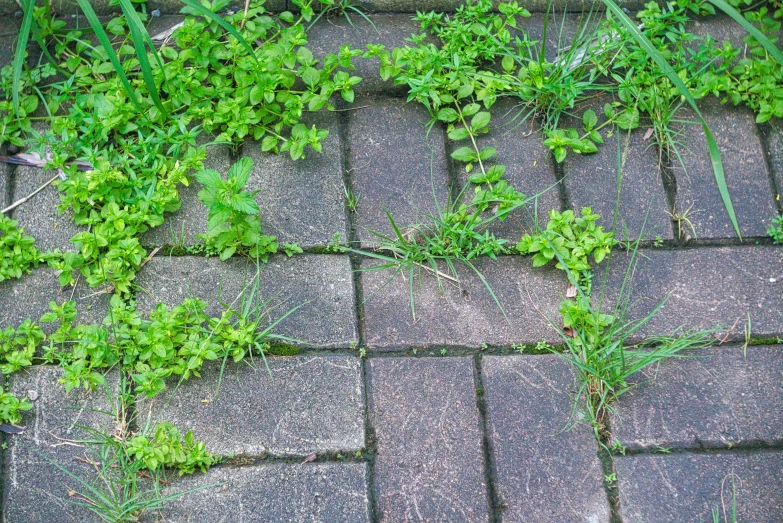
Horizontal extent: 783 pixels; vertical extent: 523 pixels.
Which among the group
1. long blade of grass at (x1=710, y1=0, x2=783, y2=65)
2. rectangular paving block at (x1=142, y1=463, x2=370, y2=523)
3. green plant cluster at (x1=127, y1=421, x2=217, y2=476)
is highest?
long blade of grass at (x1=710, y1=0, x2=783, y2=65)

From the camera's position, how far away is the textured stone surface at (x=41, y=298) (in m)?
2.23

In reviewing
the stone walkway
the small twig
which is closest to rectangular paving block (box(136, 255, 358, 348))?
the stone walkway

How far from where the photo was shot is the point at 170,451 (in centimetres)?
202

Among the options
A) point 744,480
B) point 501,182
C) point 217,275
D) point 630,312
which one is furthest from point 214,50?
point 744,480

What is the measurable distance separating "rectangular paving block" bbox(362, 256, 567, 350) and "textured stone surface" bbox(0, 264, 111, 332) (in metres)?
0.81

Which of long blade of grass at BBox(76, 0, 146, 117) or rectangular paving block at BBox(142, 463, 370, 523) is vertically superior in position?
long blade of grass at BBox(76, 0, 146, 117)

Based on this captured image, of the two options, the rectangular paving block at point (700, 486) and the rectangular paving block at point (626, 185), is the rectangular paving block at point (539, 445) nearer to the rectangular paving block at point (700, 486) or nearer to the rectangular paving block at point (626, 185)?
the rectangular paving block at point (700, 486)

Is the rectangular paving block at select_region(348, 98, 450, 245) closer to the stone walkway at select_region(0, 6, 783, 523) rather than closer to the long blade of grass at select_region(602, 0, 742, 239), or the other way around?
the stone walkway at select_region(0, 6, 783, 523)

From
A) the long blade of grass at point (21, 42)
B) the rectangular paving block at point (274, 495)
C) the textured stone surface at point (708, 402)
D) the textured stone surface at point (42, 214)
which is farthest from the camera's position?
the textured stone surface at point (42, 214)

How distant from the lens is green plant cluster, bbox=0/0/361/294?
2.31 m

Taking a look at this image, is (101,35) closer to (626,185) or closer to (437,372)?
(437,372)

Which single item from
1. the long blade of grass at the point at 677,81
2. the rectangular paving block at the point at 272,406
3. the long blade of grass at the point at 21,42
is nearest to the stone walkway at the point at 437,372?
the rectangular paving block at the point at 272,406

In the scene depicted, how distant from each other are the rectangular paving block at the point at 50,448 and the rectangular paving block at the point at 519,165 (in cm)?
127

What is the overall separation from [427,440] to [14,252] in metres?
1.36
